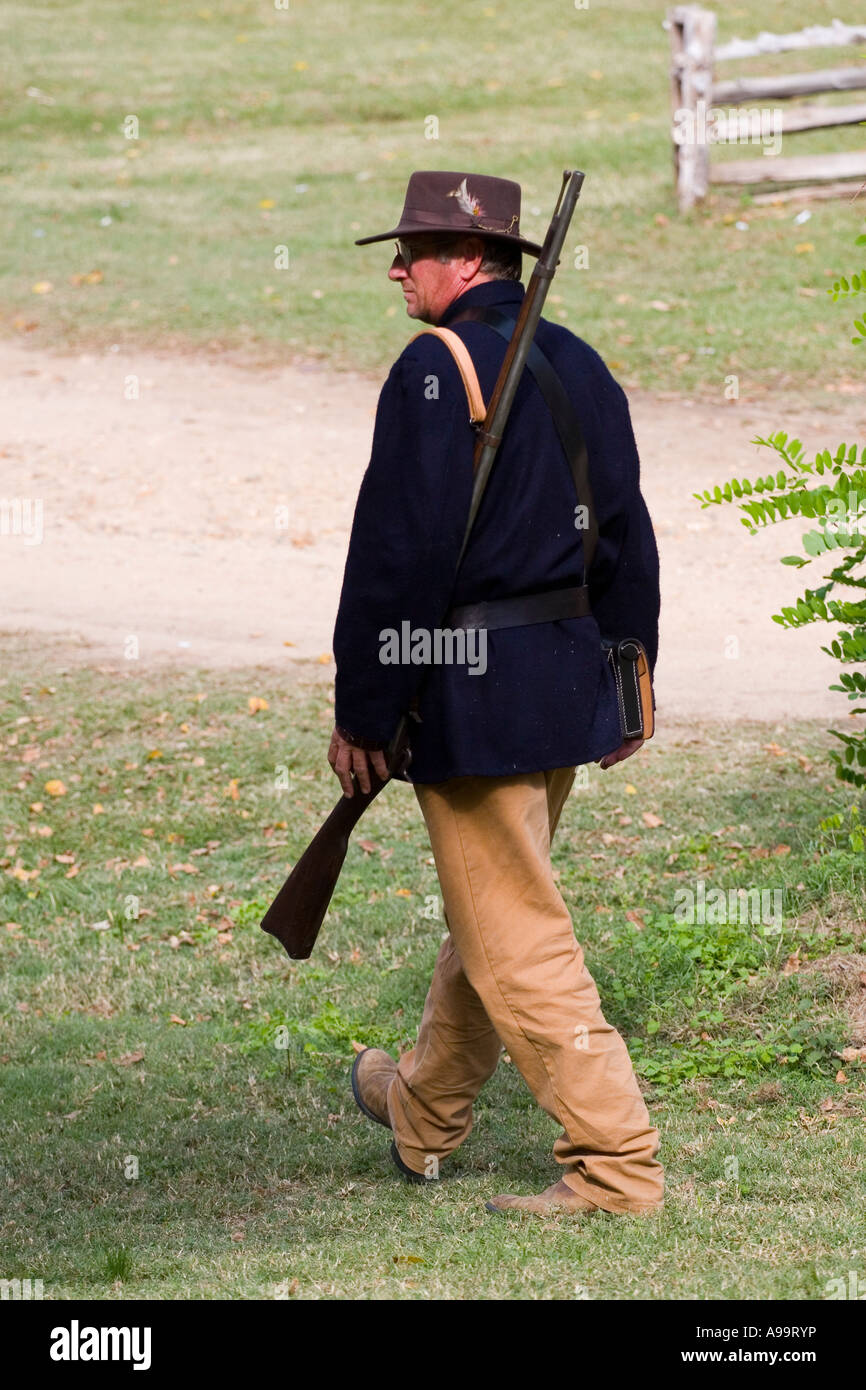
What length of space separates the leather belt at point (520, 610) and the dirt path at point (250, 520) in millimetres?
3996

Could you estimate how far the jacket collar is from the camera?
3.62 meters

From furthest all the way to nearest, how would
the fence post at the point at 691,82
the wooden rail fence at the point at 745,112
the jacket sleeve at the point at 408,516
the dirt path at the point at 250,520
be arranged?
the wooden rail fence at the point at 745,112, the fence post at the point at 691,82, the dirt path at the point at 250,520, the jacket sleeve at the point at 408,516

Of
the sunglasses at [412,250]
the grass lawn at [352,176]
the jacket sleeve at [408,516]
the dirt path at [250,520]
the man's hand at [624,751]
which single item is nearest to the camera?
the jacket sleeve at [408,516]

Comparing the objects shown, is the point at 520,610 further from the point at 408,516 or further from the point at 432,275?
the point at 432,275

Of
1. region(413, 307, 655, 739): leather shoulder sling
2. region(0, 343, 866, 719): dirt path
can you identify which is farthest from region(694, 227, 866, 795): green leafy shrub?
region(0, 343, 866, 719): dirt path

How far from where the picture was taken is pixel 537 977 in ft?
11.8

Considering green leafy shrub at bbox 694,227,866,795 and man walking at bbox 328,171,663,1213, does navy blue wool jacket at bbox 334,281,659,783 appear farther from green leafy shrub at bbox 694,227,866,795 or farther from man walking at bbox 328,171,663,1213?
green leafy shrub at bbox 694,227,866,795

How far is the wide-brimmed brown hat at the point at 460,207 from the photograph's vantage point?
3.56m

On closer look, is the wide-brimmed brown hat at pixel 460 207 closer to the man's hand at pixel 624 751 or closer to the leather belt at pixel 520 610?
the leather belt at pixel 520 610

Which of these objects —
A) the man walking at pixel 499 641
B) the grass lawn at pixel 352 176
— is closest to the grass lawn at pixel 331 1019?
the man walking at pixel 499 641

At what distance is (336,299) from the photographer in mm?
13812

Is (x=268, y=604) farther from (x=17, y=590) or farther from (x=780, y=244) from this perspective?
(x=780, y=244)

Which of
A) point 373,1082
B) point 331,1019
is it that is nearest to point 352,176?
point 331,1019

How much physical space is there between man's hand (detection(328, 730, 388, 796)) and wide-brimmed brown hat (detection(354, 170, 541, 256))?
3.65ft
